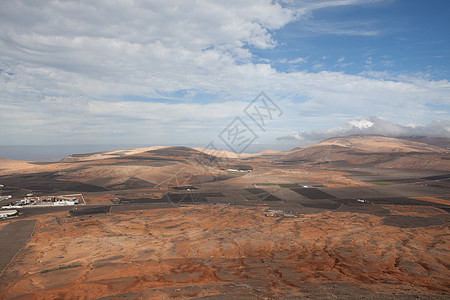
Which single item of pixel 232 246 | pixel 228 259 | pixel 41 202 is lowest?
pixel 232 246

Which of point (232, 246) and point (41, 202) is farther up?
point (41, 202)

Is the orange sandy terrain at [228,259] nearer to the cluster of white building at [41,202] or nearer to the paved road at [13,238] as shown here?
the paved road at [13,238]

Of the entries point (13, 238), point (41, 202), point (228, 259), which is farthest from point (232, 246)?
point (41, 202)

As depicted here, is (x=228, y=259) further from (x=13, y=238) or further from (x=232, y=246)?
(x=13, y=238)

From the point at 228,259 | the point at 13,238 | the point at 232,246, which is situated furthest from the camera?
the point at 13,238

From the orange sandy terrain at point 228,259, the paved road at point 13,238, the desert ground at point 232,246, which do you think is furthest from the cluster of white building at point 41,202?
the paved road at point 13,238

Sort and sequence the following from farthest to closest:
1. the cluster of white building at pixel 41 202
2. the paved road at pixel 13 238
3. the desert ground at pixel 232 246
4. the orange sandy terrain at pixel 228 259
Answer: the cluster of white building at pixel 41 202
the paved road at pixel 13 238
the desert ground at pixel 232 246
the orange sandy terrain at pixel 228 259
